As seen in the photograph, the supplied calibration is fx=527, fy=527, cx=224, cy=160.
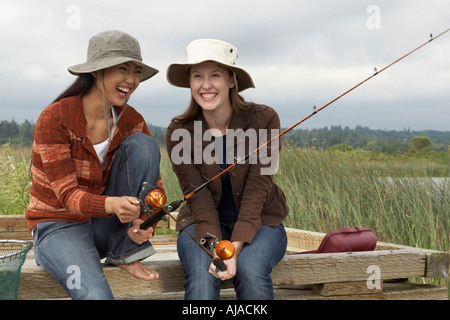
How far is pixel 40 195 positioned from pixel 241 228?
3.51 ft

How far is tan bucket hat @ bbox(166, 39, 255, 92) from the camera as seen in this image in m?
2.89

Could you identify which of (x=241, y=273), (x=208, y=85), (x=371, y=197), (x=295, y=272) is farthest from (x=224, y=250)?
(x=371, y=197)

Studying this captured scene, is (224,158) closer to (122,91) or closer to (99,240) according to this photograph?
(122,91)

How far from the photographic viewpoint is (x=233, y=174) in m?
3.00

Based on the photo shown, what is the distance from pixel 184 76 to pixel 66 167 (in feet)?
3.15

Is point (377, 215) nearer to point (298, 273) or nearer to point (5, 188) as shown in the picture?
point (298, 273)

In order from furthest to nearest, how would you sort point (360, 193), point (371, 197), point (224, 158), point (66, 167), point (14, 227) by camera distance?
point (360, 193) → point (371, 197) → point (14, 227) → point (224, 158) → point (66, 167)

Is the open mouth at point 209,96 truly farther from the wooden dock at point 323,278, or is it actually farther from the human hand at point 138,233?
the wooden dock at point 323,278

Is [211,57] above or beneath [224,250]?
above

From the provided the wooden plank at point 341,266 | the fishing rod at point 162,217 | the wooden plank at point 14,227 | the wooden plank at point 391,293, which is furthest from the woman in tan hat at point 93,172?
the wooden plank at point 14,227

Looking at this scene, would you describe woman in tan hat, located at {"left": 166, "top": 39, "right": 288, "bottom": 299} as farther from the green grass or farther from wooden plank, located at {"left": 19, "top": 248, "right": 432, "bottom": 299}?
the green grass

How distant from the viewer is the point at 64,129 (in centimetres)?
268
